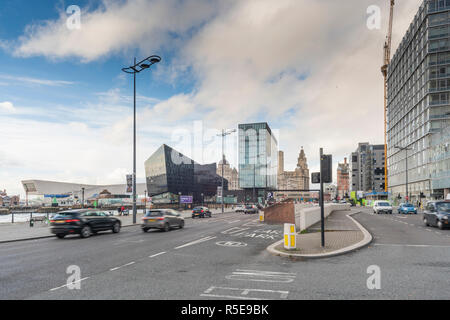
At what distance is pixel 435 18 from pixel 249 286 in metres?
93.5

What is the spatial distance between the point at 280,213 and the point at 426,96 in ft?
227

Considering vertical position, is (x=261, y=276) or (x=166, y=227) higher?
(x=261, y=276)

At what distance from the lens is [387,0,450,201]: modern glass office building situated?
72250mm

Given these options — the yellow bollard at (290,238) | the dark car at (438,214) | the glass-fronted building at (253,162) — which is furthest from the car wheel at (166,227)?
the glass-fronted building at (253,162)

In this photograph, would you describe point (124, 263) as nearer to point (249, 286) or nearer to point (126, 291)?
point (126, 291)

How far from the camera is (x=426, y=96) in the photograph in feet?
253

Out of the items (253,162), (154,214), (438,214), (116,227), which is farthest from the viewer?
(253,162)

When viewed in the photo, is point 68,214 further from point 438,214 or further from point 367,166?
point 367,166

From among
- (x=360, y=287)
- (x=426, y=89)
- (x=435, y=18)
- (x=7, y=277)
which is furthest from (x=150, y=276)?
(x=435, y=18)

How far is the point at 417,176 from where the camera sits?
82.3 m

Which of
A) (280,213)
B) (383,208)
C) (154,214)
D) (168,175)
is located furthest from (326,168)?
(168,175)

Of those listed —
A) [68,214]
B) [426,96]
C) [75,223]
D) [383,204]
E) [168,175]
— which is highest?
[426,96]

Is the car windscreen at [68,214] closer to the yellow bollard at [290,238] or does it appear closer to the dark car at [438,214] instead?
the yellow bollard at [290,238]
